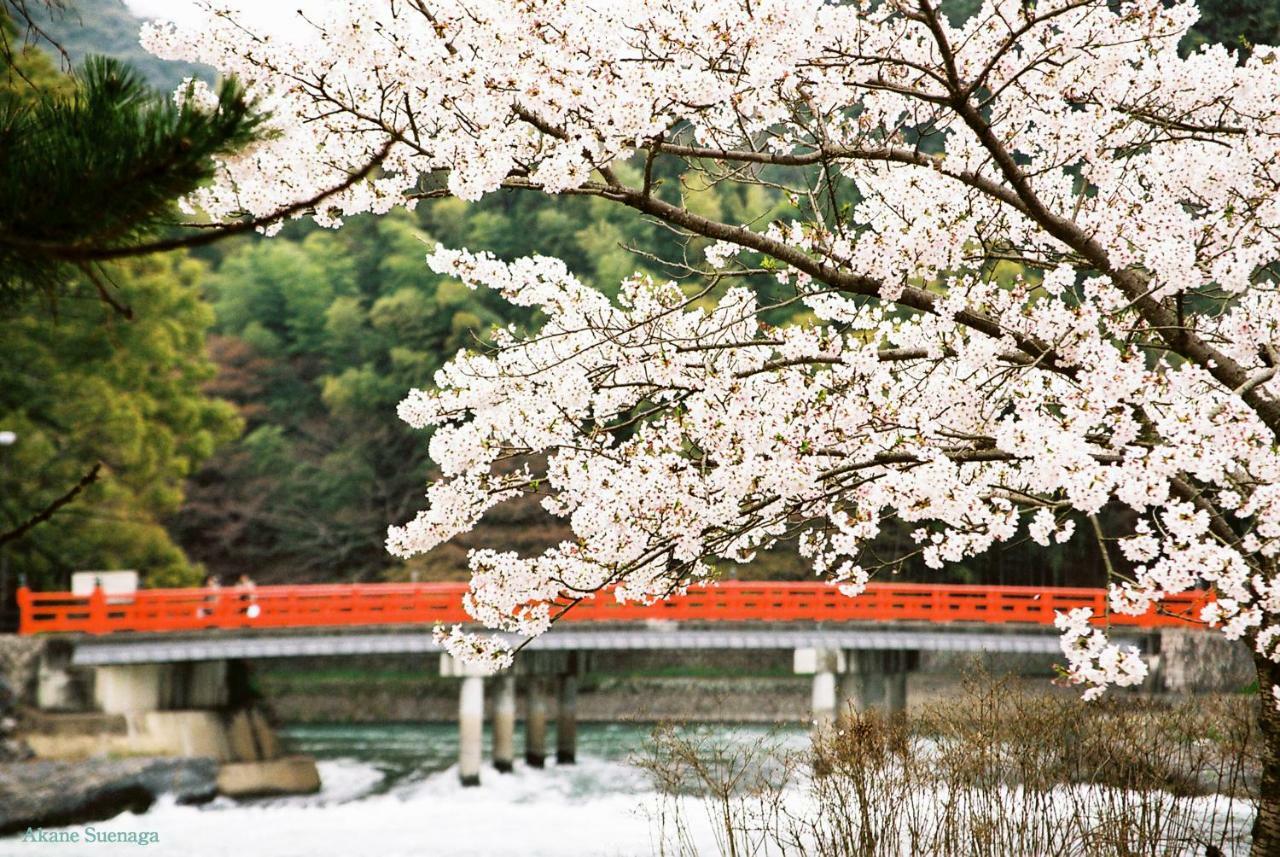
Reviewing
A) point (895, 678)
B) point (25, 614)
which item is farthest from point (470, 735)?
point (895, 678)

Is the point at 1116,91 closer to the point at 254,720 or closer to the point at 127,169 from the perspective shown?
the point at 127,169

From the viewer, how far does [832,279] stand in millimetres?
6055

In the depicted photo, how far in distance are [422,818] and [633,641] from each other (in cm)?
372

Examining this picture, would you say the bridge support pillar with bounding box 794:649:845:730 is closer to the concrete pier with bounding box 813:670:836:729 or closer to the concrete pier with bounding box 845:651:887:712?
the concrete pier with bounding box 813:670:836:729

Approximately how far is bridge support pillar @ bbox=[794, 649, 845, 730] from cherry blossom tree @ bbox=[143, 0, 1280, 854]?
12677 mm

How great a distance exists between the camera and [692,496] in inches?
240

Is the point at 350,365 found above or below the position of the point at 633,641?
above

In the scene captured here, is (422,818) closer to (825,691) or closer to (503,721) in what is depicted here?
(503,721)

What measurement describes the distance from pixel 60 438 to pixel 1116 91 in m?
17.6

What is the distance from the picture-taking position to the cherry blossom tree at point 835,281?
5594 mm

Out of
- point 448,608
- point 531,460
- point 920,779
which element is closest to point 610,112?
point 920,779

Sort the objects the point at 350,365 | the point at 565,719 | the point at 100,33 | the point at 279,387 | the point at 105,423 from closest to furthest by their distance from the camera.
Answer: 1. the point at 105,423
2. the point at 565,719
3. the point at 100,33
4. the point at 350,365
5. the point at 279,387

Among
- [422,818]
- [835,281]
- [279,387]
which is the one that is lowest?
[422,818]

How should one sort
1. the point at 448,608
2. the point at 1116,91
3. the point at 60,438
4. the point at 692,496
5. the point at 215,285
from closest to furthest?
1. the point at 692,496
2. the point at 1116,91
3. the point at 448,608
4. the point at 60,438
5. the point at 215,285
